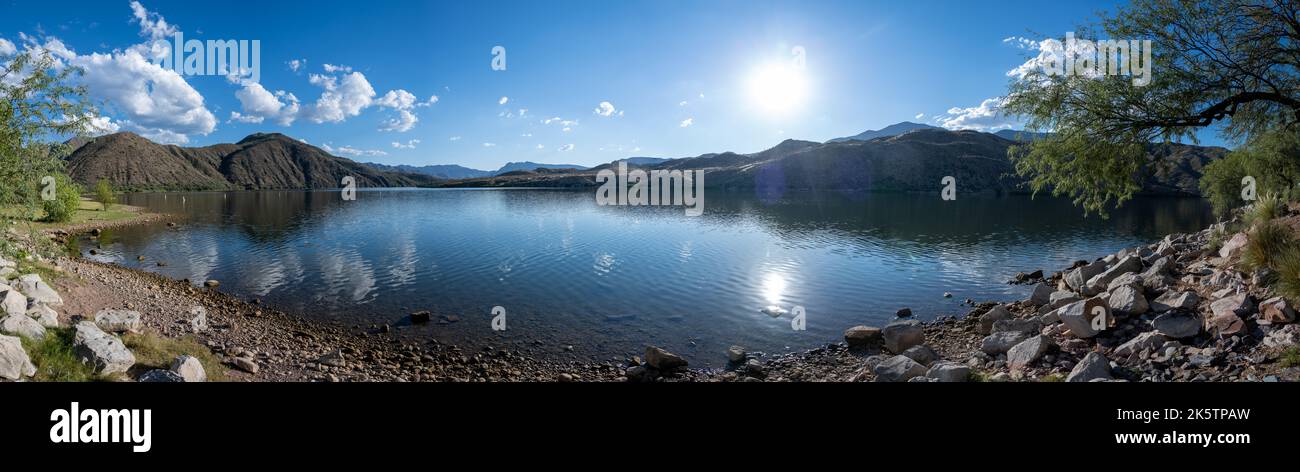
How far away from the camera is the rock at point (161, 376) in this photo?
1060 centimetres

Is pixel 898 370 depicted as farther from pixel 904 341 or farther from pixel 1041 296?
pixel 1041 296

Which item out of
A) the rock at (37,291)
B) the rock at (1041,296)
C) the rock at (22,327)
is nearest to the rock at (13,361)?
the rock at (22,327)

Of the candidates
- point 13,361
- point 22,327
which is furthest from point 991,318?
point 22,327

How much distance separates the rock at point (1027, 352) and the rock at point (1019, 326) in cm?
255

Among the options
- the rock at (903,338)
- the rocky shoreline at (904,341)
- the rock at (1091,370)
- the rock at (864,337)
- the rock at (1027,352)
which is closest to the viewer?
the rock at (1091,370)

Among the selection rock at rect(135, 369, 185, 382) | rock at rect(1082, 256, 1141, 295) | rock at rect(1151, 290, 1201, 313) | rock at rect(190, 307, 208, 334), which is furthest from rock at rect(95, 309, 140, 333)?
rock at rect(1082, 256, 1141, 295)

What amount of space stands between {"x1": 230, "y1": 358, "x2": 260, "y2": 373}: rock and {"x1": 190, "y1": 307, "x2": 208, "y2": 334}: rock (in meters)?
4.89

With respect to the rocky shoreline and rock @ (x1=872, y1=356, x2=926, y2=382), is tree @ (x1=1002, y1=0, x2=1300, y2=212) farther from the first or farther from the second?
rock @ (x1=872, y1=356, x2=926, y2=382)

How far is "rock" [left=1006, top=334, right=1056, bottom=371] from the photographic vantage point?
12938 mm

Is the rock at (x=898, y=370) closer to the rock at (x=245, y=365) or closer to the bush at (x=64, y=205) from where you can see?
the rock at (x=245, y=365)

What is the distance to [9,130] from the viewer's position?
13523mm

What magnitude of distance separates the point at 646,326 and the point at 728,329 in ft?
11.5
